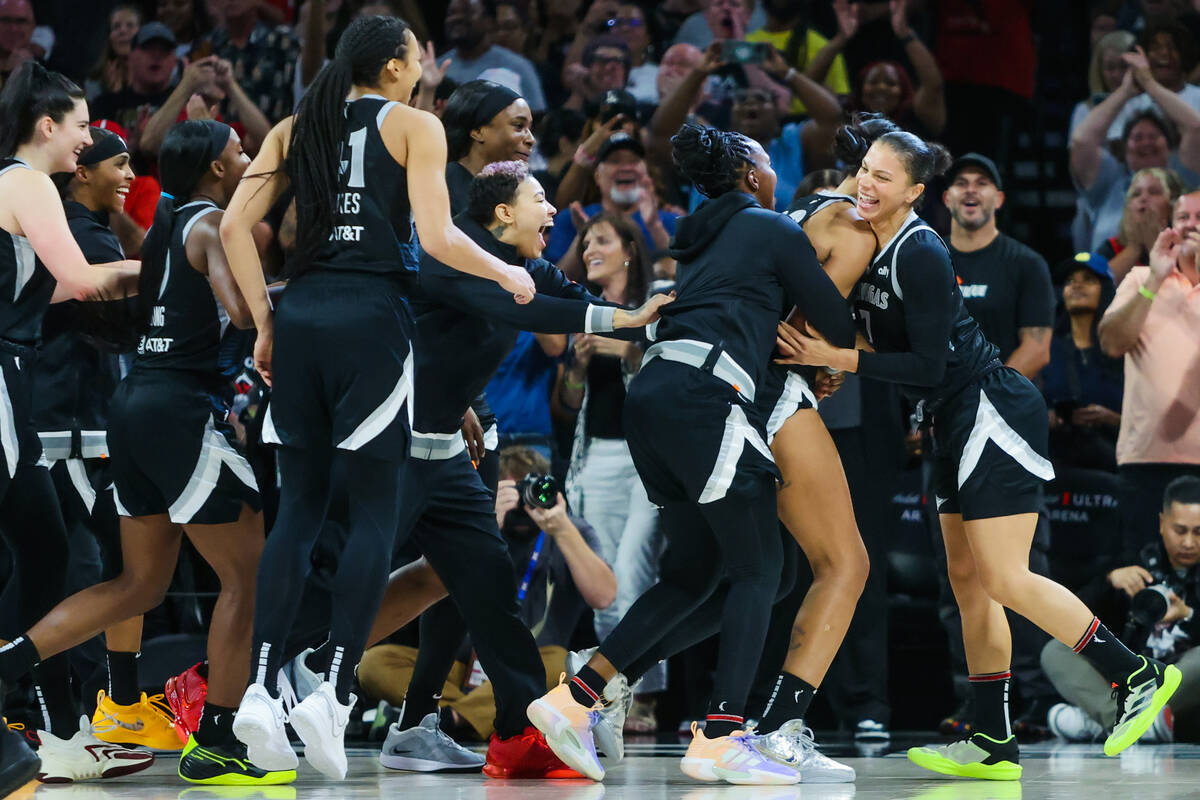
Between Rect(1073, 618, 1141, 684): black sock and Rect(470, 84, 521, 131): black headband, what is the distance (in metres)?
2.40

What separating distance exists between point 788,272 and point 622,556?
227 cm

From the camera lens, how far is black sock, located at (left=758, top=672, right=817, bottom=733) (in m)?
4.49

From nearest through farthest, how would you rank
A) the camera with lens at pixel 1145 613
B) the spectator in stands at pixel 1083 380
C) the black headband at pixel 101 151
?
the black headband at pixel 101 151 < the camera with lens at pixel 1145 613 < the spectator in stands at pixel 1083 380

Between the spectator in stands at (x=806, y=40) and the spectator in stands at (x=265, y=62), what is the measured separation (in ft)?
8.36

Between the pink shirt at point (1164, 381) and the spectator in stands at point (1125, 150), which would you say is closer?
the pink shirt at point (1164, 381)

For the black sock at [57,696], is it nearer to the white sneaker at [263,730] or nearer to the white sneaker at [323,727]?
the white sneaker at [263,730]

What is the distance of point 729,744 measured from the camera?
4.29 m

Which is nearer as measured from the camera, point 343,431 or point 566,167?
point 343,431

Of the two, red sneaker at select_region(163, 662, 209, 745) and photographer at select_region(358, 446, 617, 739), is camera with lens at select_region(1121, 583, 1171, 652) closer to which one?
photographer at select_region(358, 446, 617, 739)

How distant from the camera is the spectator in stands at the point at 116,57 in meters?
9.06

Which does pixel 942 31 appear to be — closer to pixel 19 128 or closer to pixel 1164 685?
pixel 1164 685

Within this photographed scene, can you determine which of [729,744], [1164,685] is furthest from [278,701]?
[1164,685]

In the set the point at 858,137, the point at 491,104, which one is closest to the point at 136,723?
the point at 491,104

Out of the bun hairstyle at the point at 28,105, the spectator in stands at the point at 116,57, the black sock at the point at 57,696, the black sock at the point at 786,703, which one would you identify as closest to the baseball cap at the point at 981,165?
the black sock at the point at 786,703
